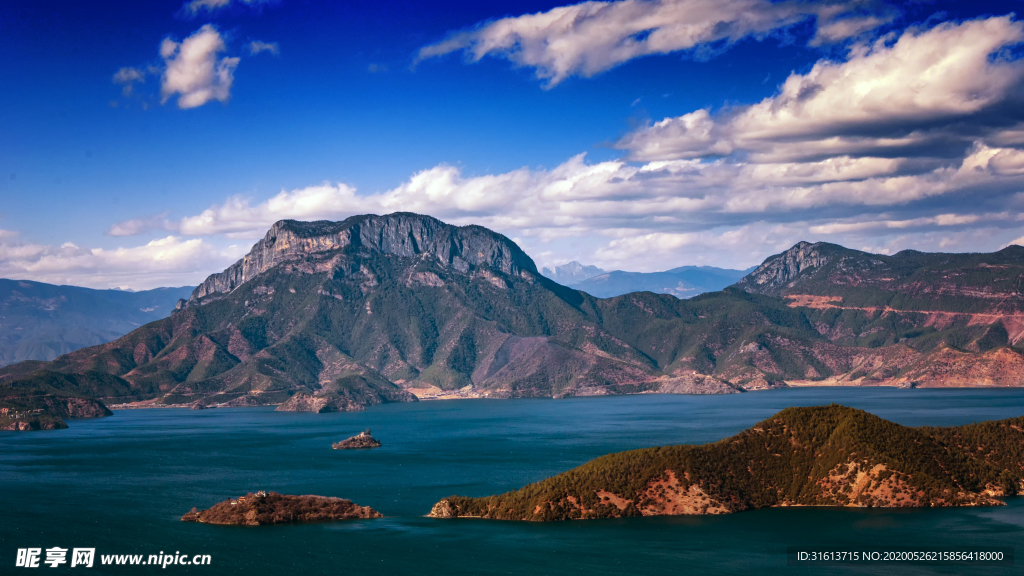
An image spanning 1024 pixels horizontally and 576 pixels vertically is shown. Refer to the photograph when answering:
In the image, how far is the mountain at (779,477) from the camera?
138125mm

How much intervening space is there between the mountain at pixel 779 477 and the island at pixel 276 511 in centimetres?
1380

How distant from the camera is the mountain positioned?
138 meters

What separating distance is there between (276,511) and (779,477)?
77.7 m

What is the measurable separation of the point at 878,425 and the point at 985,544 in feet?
109

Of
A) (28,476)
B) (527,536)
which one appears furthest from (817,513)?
(28,476)

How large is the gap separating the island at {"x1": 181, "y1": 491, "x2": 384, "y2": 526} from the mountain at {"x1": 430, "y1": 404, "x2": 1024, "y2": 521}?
1380 cm

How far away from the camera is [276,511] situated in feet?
458

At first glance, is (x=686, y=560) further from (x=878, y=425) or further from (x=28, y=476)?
(x=28, y=476)

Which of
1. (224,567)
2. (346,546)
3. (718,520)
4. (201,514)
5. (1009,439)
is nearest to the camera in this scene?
(224,567)

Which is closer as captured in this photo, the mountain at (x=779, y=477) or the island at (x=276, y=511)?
the island at (x=276, y=511)

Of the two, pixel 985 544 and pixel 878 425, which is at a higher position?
pixel 878 425

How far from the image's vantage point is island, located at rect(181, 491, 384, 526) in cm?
13738

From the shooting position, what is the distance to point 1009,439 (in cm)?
15550

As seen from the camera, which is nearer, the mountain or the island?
the island
